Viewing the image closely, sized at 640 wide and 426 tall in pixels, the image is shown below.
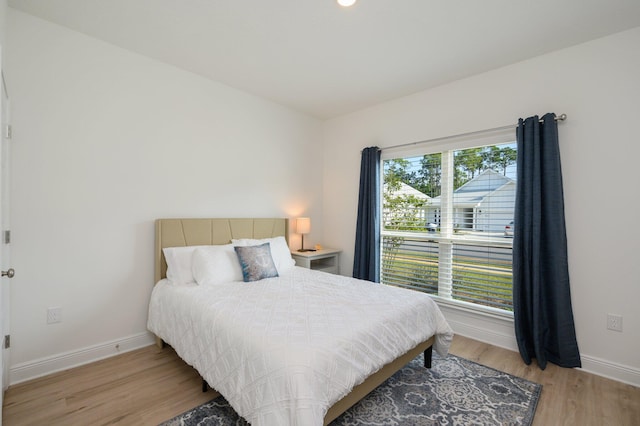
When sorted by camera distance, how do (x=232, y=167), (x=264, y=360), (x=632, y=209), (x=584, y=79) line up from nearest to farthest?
(x=264, y=360) < (x=632, y=209) < (x=584, y=79) < (x=232, y=167)

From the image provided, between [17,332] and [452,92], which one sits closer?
[17,332]

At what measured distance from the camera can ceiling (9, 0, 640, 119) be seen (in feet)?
6.93

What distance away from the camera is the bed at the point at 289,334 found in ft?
4.73

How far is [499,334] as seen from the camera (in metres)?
2.94

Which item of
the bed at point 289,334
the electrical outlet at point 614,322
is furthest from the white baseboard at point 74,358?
the electrical outlet at point 614,322

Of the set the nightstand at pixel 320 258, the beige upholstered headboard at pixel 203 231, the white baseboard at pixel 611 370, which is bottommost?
the white baseboard at pixel 611 370

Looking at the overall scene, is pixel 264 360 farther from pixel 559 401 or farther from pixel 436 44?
pixel 436 44

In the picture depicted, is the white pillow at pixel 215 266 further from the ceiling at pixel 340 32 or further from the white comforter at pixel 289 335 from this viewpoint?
the ceiling at pixel 340 32

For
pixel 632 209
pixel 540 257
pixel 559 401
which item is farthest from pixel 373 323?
pixel 632 209

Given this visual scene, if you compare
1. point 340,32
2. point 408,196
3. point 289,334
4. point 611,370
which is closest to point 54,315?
point 289,334

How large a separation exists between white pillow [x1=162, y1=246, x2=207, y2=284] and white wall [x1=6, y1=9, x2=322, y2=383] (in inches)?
9.5

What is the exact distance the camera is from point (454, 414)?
1.94 m

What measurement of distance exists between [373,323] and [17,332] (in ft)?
8.34

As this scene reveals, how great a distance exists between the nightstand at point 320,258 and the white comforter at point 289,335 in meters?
1.00
